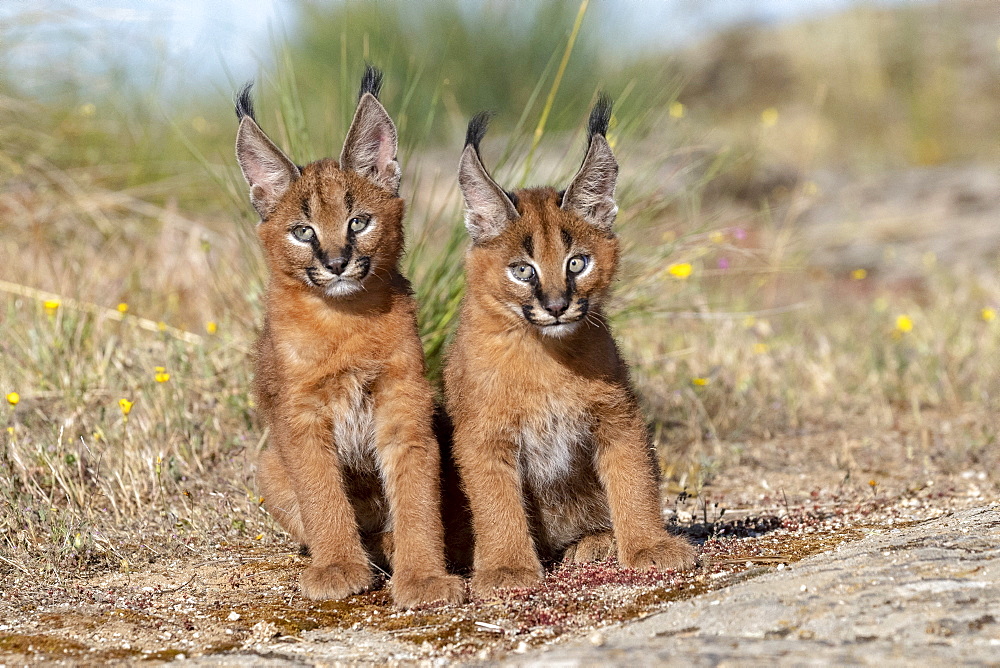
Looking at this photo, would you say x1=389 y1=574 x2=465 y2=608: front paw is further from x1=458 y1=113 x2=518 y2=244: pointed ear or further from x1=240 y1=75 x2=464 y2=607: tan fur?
x1=458 y1=113 x2=518 y2=244: pointed ear

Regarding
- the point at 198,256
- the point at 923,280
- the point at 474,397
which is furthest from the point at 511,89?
the point at 474,397

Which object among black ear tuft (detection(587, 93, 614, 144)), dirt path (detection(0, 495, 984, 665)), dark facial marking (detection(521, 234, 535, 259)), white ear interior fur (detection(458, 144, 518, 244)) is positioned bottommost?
dirt path (detection(0, 495, 984, 665))

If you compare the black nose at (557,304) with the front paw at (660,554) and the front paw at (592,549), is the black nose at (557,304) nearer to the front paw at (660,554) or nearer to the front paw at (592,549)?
the front paw at (660,554)

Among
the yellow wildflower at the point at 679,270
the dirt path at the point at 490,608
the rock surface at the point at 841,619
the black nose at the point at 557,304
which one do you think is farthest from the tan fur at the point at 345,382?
the yellow wildflower at the point at 679,270

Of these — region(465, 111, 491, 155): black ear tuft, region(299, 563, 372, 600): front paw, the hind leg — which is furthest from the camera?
the hind leg

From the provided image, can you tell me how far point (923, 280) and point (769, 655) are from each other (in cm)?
980

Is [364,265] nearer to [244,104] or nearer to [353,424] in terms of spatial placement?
[353,424]

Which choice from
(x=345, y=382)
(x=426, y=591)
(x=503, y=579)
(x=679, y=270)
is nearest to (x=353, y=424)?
(x=345, y=382)

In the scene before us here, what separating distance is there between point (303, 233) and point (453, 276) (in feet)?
6.11

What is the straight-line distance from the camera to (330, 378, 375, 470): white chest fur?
4402 millimetres

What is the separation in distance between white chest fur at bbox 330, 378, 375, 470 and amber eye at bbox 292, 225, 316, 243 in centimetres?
62

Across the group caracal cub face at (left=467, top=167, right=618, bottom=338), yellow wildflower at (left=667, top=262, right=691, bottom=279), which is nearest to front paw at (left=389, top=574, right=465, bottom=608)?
caracal cub face at (left=467, top=167, right=618, bottom=338)

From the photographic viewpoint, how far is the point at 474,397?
439 centimetres

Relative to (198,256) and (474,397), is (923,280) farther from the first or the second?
(474,397)
